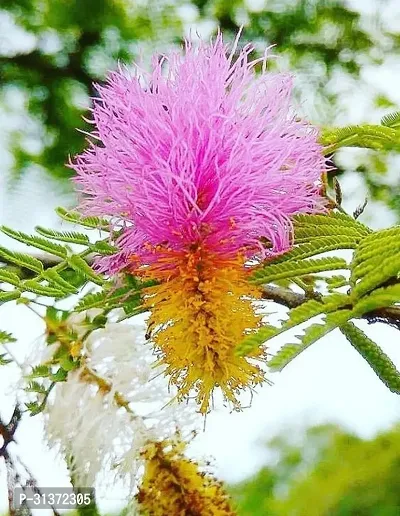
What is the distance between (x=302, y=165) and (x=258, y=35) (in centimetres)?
85

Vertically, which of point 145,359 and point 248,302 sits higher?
point 145,359

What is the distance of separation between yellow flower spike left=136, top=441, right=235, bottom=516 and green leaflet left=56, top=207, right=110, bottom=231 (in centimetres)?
19

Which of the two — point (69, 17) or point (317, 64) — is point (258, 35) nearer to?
point (317, 64)

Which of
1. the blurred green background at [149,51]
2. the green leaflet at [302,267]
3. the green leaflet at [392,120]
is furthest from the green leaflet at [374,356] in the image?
the blurred green background at [149,51]

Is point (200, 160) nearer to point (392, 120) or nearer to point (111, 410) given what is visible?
point (392, 120)

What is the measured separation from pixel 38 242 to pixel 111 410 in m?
0.19

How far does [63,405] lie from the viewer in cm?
58

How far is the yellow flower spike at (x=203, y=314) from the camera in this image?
0.34 meters

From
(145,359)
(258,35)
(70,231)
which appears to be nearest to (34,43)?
(258,35)

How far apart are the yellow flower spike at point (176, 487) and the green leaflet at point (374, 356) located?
19 cm

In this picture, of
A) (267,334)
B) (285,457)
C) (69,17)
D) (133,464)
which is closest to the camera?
(267,334)

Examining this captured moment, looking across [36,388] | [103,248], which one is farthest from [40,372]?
[103,248]

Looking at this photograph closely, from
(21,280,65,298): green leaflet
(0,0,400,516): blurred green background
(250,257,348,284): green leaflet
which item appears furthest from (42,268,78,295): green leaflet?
(0,0,400,516): blurred green background

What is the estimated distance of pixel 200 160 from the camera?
0.35 meters
